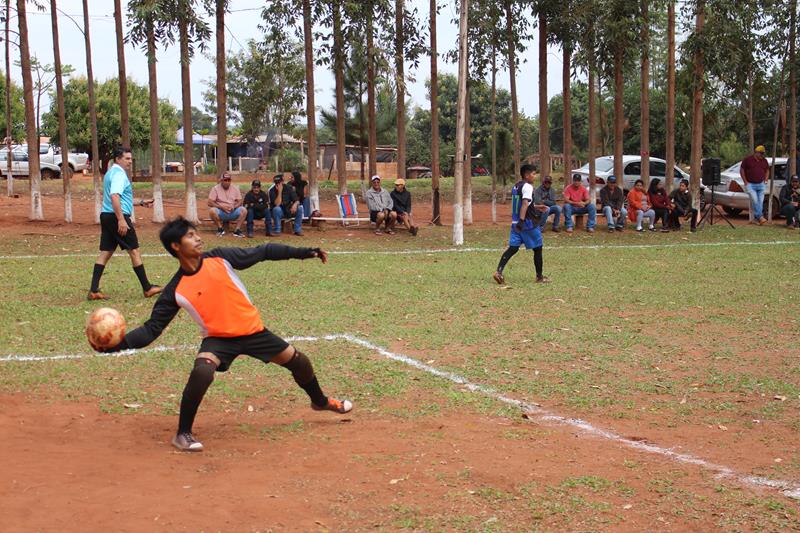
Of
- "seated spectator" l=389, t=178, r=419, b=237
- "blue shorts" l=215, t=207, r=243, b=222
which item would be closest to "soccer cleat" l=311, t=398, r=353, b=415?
"blue shorts" l=215, t=207, r=243, b=222

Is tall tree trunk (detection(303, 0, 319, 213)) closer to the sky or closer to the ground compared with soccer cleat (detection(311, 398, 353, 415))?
closer to the sky

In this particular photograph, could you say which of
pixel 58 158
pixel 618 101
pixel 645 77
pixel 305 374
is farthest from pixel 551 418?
pixel 58 158

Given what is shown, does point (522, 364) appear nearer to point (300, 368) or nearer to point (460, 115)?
point (300, 368)

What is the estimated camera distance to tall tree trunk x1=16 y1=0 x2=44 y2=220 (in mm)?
20734

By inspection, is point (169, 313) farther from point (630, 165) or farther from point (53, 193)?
point (53, 193)

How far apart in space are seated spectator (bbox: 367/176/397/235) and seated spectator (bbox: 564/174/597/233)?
164 inches

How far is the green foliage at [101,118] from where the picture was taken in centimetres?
4603

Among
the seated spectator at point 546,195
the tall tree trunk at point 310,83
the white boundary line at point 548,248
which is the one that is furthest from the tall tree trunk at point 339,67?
the white boundary line at point 548,248

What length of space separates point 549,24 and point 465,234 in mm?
6028

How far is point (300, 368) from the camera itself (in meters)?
6.61

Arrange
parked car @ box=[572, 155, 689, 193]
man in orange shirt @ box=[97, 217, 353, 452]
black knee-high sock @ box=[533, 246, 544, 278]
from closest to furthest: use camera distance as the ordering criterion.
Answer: man in orange shirt @ box=[97, 217, 353, 452] → black knee-high sock @ box=[533, 246, 544, 278] → parked car @ box=[572, 155, 689, 193]

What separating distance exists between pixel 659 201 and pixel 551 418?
1718 centimetres

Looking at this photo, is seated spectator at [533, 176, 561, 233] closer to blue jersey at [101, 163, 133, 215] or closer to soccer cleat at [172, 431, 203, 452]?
blue jersey at [101, 163, 133, 215]

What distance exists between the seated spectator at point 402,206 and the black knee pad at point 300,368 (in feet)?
48.0
